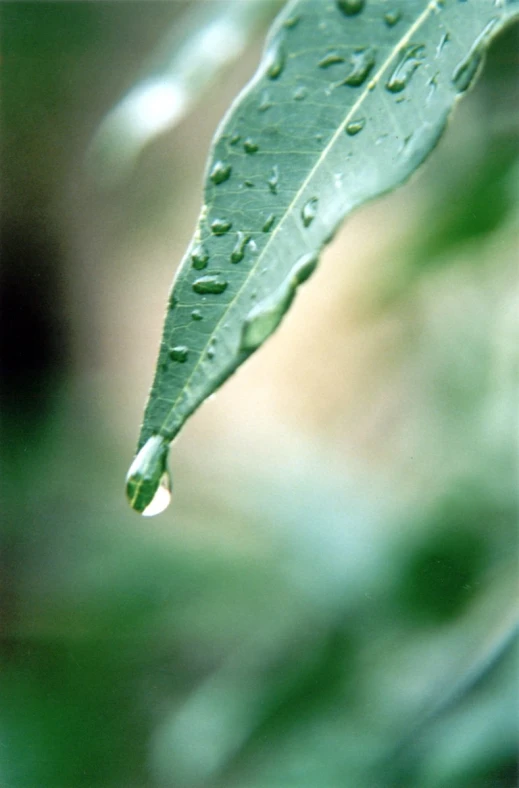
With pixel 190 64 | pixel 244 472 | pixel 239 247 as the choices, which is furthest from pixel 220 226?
pixel 244 472

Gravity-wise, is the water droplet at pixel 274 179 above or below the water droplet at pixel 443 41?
below

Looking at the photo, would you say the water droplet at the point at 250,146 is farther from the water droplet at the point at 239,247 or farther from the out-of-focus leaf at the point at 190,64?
the out-of-focus leaf at the point at 190,64

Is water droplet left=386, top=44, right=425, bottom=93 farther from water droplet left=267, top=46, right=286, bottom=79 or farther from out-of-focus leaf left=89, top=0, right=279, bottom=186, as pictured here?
out-of-focus leaf left=89, top=0, right=279, bottom=186

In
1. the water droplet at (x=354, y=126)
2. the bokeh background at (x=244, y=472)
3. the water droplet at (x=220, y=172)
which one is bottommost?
the bokeh background at (x=244, y=472)

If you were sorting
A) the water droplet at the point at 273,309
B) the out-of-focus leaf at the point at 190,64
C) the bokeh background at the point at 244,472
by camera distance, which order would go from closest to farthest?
the water droplet at the point at 273,309, the out-of-focus leaf at the point at 190,64, the bokeh background at the point at 244,472

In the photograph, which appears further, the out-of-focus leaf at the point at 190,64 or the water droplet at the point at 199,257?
the out-of-focus leaf at the point at 190,64

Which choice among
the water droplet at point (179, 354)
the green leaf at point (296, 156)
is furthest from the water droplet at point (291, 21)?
the water droplet at point (179, 354)
